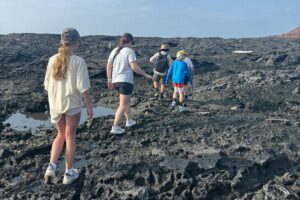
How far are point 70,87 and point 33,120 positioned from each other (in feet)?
17.1

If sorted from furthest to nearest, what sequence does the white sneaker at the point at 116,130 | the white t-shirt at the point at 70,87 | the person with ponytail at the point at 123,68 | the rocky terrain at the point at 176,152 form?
the white sneaker at the point at 116,130, the person with ponytail at the point at 123,68, the rocky terrain at the point at 176,152, the white t-shirt at the point at 70,87

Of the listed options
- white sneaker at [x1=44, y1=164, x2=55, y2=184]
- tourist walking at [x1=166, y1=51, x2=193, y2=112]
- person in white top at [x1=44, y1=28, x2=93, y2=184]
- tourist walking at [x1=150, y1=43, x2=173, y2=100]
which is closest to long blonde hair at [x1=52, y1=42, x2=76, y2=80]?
person in white top at [x1=44, y1=28, x2=93, y2=184]

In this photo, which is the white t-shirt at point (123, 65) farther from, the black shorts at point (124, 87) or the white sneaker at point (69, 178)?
the white sneaker at point (69, 178)

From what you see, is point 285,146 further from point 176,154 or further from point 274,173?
point 176,154

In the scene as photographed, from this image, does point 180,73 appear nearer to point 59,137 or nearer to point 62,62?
point 59,137

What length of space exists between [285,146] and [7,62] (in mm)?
18227

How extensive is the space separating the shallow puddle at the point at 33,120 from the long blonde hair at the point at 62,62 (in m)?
3.76

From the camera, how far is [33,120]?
32.8ft

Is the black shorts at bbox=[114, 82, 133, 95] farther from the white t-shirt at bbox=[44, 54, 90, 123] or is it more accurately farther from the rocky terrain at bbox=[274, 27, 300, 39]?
the rocky terrain at bbox=[274, 27, 300, 39]

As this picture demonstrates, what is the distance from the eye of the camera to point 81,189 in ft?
17.3

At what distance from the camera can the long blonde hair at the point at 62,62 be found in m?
5.12

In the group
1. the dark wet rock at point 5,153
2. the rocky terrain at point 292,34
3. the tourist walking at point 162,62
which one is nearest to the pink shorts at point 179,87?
the tourist walking at point 162,62

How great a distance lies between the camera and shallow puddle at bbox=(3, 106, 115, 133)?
359 inches

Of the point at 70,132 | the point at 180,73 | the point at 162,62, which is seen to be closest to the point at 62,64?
the point at 70,132
